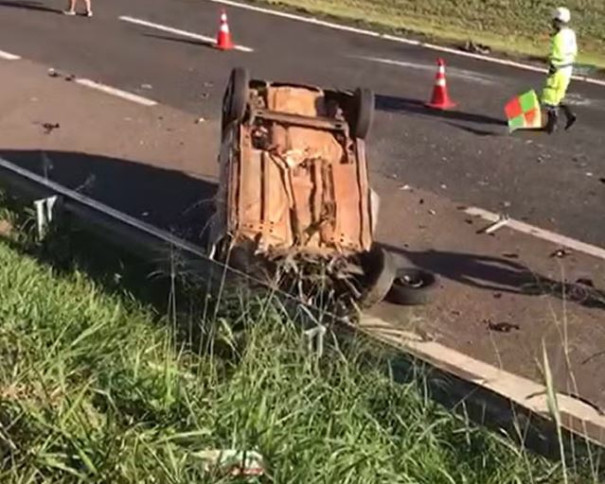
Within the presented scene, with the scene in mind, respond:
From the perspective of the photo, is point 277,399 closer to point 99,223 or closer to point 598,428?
point 598,428

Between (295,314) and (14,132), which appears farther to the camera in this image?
(14,132)

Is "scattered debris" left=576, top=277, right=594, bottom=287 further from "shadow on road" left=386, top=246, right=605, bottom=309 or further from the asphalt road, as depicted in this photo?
the asphalt road

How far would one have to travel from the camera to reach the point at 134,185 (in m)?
10.6

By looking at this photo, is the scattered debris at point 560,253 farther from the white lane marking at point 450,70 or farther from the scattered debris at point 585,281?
the white lane marking at point 450,70

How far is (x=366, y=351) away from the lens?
5.57 metres

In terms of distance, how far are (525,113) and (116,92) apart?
470 centimetres

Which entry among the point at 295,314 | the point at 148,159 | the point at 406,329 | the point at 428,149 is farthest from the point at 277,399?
the point at 428,149

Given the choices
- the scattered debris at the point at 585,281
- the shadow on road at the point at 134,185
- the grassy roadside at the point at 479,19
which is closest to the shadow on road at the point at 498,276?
the scattered debris at the point at 585,281

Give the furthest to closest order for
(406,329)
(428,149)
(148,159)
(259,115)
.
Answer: (428,149) → (148,159) → (259,115) → (406,329)

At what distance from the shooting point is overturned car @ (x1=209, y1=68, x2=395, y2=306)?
7324 millimetres

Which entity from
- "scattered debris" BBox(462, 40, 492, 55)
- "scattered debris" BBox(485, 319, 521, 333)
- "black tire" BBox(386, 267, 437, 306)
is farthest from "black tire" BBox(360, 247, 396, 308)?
"scattered debris" BBox(462, 40, 492, 55)

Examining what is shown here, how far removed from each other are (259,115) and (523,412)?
3.83 meters

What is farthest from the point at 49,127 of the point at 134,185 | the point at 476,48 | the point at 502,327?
the point at 476,48

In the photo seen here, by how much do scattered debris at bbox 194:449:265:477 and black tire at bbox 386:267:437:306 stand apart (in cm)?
407
